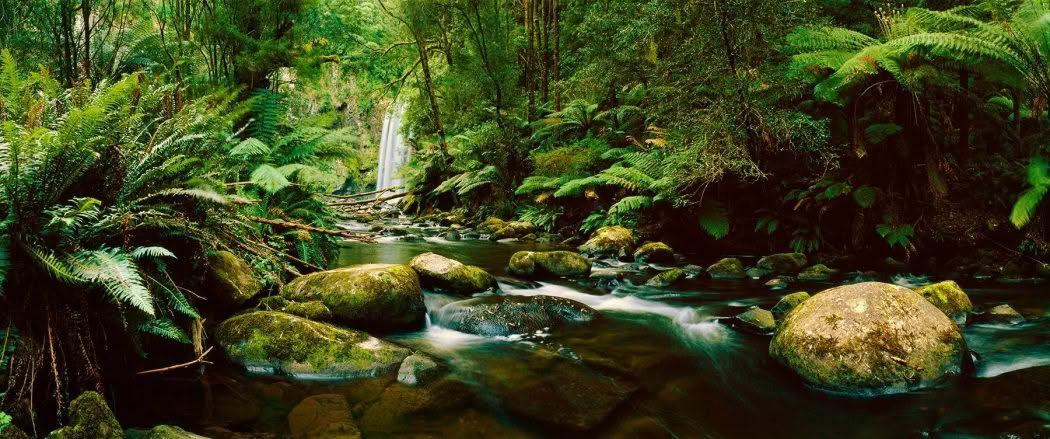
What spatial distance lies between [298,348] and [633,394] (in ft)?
7.10

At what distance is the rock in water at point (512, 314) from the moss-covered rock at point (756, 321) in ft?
4.31

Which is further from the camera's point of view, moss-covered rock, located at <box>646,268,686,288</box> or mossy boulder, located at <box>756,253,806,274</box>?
mossy boulder, located at <box>756,253,806,274</box>

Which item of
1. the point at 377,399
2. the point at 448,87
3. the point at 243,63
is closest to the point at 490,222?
the point at 448,87

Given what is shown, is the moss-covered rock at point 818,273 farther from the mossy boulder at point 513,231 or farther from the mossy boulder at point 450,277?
the mossy boulder at point 513,231

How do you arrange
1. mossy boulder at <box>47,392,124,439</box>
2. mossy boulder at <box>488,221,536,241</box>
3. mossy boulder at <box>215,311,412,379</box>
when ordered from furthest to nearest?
mossy boulder at <box>488,221,536,241</box> → mossy boulder at <box>215,311,412,379</box> → mossy boulder at <box>47,392,124,439</box>

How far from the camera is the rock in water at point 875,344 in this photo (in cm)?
315

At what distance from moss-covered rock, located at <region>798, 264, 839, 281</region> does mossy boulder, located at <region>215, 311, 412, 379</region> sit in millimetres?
5194

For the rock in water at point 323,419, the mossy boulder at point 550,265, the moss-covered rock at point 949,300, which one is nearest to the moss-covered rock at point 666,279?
the mossy boulder at point 550,265

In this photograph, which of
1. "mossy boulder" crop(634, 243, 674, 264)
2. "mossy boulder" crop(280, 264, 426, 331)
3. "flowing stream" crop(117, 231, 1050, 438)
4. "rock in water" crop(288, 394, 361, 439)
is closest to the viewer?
"rock in water" crop(288, 394, 361, 439)

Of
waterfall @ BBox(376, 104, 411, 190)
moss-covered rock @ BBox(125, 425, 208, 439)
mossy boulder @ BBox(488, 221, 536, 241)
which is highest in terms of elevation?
waterfall @ BBox(376, 104, 411, 190)

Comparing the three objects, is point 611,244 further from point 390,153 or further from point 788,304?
point 390,153

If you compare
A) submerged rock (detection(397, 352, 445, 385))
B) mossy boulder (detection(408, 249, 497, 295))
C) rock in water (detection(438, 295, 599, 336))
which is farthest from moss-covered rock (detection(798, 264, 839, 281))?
submerged rock (detection(397, 352, 445, 385))

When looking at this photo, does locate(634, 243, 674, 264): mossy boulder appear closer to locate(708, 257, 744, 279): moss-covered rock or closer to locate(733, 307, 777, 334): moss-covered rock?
locate(708, 257, 744, 279): moss-covered rock

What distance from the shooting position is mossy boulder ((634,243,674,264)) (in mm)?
8062
